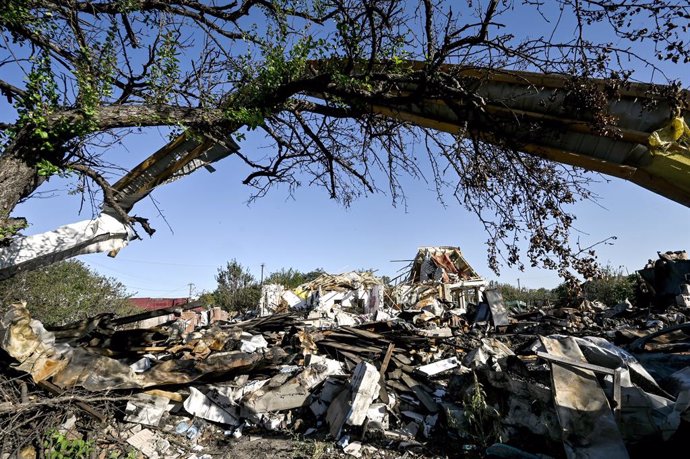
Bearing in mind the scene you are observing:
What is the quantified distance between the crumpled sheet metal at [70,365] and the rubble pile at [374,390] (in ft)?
0.05

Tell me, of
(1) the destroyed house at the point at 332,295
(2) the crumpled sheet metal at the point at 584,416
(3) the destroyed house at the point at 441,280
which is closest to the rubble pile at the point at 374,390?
(2) the crumpled sheet metal at the point at 584,416

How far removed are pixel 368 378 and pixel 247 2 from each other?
6.32 m

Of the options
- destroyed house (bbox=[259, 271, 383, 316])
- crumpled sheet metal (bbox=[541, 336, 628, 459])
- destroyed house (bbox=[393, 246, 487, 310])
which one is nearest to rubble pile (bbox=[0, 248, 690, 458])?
crumpled sheet metal (bbox=[541, 336, 628, 459])

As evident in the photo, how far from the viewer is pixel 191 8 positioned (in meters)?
6.55

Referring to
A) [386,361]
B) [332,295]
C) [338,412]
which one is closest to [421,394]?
[386,361]

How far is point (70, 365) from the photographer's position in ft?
15.7

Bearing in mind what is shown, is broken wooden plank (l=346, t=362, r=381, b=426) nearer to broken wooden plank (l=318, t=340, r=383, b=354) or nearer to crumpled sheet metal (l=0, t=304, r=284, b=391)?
broken wooden plank (l=318, t=340, r=383, b=354)

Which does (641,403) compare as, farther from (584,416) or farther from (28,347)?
(28,347)

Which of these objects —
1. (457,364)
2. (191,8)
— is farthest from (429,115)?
(191,8)

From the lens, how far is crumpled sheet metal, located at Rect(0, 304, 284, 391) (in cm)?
449

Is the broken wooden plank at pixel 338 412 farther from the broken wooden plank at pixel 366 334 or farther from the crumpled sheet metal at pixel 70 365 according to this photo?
the broken wooden plank at pixel 366 334

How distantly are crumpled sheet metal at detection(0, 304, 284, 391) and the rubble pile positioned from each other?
1 cm

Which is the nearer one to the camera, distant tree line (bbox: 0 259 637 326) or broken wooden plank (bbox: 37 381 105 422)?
broken wooden plank (bbox: 37 381 105 422)

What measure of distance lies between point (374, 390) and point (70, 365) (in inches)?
150
